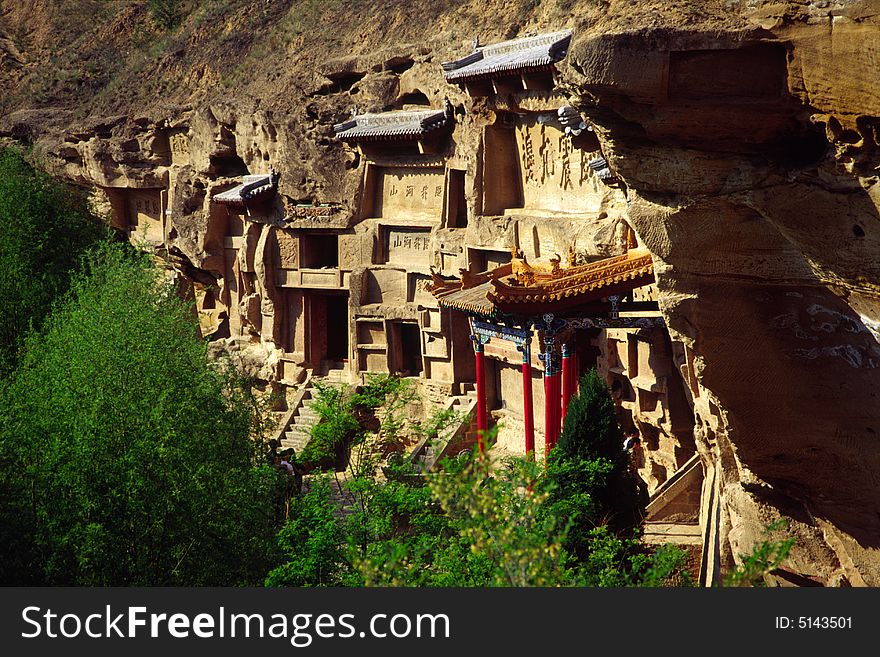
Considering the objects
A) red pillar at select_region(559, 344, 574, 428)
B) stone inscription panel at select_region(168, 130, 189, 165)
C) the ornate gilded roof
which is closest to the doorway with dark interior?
the ornate gilded roof

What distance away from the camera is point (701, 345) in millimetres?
8594

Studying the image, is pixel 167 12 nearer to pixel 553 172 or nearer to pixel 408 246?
pixel 408 246

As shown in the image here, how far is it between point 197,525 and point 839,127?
7.51 metres

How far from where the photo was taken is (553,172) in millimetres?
19203

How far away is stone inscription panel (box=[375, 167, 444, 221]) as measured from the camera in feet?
73.3

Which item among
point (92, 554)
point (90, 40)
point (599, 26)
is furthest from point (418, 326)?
point (90, 40)

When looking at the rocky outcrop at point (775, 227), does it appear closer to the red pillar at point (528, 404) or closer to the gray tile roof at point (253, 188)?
the red pillar at point (528, 404)

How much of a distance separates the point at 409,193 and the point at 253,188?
3.64 m

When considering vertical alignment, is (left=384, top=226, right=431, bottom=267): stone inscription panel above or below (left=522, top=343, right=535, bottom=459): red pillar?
above

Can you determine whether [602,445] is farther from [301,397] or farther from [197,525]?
[301,397]

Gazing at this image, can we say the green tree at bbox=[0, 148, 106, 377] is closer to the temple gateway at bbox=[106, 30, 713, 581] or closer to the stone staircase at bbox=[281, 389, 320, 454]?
the temple gateway at bbox=[106, 30, 713, 581]

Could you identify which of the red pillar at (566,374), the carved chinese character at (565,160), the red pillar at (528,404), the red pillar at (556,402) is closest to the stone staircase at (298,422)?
the red pillar at (528,404)

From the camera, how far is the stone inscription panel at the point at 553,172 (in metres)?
18.0

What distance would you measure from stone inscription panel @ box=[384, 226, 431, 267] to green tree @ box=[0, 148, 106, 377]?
20.7 ft
